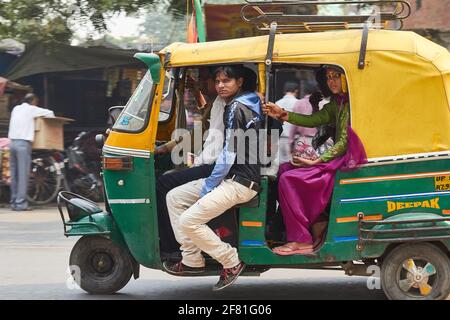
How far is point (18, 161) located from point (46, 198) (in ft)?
2.92

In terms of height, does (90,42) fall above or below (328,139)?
above

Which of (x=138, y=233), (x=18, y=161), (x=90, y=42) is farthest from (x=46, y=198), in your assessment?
(x=138, y=233)

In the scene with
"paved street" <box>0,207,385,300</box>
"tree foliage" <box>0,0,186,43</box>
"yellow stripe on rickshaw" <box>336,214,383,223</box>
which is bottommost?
"paved street" <box>0,207,385,300</box>

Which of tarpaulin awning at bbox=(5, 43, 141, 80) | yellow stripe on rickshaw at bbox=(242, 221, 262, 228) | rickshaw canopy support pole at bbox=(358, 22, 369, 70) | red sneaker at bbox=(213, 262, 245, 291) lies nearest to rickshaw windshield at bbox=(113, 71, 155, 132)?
yellow stripe on rickshaw at bbox=(242, 221, 262, 228)

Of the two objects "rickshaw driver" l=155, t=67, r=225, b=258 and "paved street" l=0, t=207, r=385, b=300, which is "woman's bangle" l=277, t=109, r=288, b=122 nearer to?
"rickshaw driver" l=155, t=67, r=225, b=258

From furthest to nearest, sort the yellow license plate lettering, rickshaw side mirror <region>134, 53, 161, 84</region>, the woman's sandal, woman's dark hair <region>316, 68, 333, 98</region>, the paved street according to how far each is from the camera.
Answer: the paved street → woman's dark hair <region>316, 68, 333, 98</region> → rickshaw side mirror <region>134, 53, 161, 84</region> → the woman's sandal → the yellow license plate lettering

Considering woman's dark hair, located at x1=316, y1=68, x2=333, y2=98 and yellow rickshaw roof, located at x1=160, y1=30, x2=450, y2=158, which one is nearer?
yellow rickshaw roof, located at x1=160, y1=30, x2=450, y2=158

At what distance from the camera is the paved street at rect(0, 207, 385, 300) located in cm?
698

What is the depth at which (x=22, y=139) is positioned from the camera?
12.9 m

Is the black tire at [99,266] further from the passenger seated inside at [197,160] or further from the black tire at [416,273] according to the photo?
the black tire at [416,273]

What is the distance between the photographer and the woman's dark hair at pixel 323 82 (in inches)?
258

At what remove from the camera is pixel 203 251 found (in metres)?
6.27

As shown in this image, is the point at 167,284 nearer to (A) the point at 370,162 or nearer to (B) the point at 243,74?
(B) the point at 243,74
